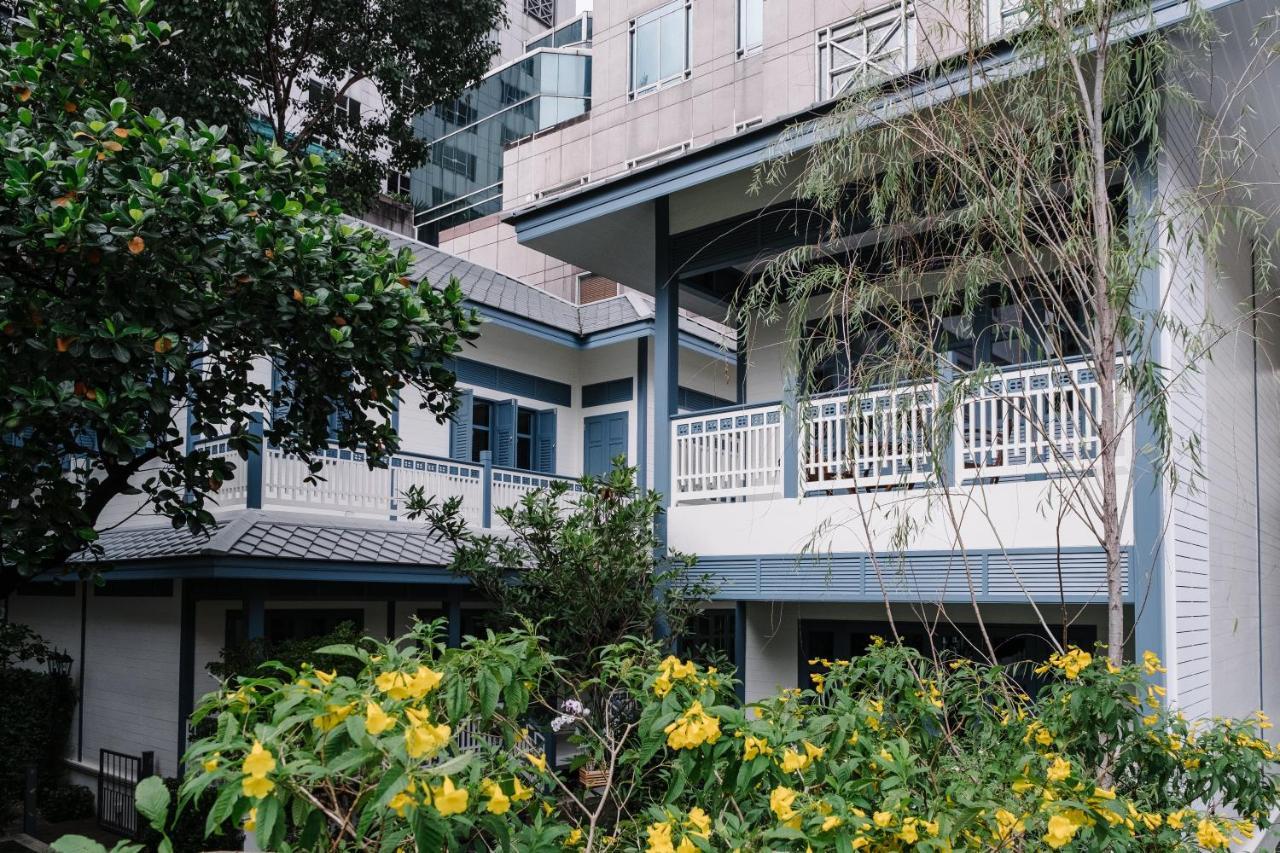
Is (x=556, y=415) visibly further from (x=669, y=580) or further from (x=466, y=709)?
(x=466, y=709)

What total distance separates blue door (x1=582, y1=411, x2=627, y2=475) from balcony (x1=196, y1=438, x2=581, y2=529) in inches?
134

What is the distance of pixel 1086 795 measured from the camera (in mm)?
3283

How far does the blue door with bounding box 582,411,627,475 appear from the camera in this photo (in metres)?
17.4

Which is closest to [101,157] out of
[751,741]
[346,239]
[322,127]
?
[346,239]

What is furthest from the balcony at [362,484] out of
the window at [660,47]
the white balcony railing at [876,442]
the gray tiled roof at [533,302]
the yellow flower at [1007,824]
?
the window at [660,47]

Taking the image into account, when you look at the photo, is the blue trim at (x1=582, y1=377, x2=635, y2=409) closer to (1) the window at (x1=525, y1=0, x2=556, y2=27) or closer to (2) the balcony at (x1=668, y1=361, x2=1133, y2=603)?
(2) the balcony at (x1=668, y1=361, x2=1133, y2=603)

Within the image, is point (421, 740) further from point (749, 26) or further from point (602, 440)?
point (749, 26)

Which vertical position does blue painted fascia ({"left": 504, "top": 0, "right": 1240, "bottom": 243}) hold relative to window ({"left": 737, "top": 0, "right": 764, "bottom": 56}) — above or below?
below

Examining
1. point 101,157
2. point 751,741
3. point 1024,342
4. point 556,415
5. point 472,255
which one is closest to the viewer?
point 751,741

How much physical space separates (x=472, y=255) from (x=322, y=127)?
54.0ft

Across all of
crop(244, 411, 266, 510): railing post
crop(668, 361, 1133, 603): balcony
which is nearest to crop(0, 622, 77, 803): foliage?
crop(244, 411, 266, 510): railing post

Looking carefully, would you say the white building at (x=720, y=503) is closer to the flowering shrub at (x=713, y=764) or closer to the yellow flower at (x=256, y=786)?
the flowering shrub at (x=713, y=764)

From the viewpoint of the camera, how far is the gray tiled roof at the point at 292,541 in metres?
10.3

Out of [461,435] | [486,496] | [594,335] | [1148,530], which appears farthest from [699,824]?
[594,335]
